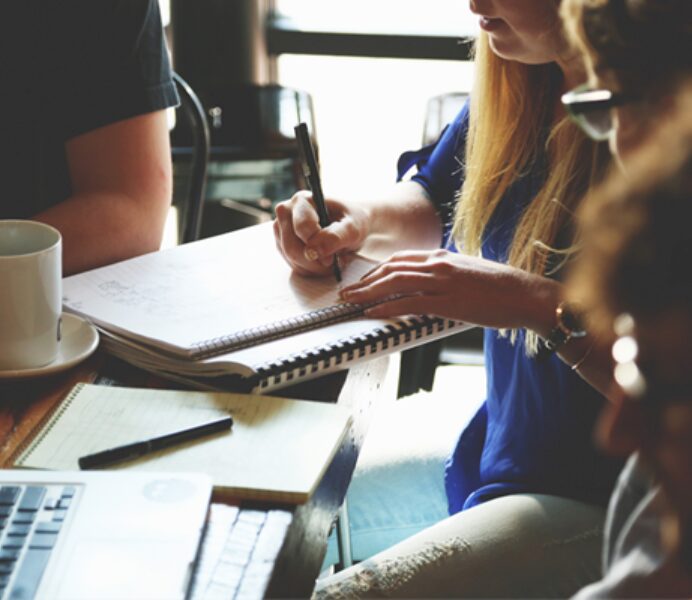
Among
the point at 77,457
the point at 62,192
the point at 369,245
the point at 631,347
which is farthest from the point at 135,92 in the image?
the point at 631,347

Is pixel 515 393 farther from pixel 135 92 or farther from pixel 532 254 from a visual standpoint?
pixel 135 92

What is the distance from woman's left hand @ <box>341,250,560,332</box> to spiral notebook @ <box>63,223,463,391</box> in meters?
→ 0.02

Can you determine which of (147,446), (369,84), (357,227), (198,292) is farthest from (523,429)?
(369,84)

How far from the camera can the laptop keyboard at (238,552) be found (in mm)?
678

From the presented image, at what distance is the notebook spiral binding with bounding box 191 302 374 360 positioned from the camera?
984mm

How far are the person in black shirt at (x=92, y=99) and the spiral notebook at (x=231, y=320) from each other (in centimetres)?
19

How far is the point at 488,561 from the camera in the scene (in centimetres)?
103

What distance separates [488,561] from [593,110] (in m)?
0.55

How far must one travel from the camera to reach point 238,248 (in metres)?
1.27

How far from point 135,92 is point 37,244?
1.47 feet

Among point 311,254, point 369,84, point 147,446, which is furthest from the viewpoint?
point 369,84

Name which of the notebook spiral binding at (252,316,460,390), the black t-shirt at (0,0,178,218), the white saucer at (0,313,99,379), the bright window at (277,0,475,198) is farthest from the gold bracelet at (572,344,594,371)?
the bright window at (277,0,475,198)

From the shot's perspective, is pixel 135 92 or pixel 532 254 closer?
pixel 532 254

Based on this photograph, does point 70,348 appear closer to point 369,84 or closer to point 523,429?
point 523,429
